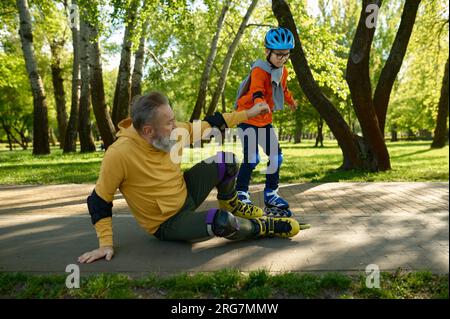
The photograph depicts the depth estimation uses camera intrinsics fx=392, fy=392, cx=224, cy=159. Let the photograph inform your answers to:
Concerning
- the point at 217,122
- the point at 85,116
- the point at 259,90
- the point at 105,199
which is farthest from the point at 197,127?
the point at 85,116

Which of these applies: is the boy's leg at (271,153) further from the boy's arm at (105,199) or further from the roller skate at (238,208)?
the boy's arm at (105,199)

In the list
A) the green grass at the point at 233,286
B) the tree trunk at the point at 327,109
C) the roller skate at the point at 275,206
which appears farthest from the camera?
the tree trunk at the point at 327,109

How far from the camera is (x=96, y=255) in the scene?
9.48 feet

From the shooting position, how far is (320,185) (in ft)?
21.9

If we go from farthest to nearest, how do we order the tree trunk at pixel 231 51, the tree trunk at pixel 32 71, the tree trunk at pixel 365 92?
the tree trunk at pixel 231 51, the tree trunk at pixel 32 71, the tree trunk at pixel 365 92

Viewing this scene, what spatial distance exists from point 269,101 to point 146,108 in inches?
72.4

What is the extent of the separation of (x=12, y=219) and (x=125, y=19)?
20.1ft

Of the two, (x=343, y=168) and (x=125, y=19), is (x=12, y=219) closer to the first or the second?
(x=125, y=19)

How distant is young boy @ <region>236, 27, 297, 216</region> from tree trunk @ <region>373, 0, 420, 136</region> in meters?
4.84

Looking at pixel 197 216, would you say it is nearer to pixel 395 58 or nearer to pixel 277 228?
pixel 277 228

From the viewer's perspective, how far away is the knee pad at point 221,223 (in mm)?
2971

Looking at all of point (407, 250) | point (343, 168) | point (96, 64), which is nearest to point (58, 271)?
point (407, 250)

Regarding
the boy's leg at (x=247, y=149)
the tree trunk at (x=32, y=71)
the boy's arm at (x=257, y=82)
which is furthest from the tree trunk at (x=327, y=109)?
the tree trunk at (x=32, y=71)

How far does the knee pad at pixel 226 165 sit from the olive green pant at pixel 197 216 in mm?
33
